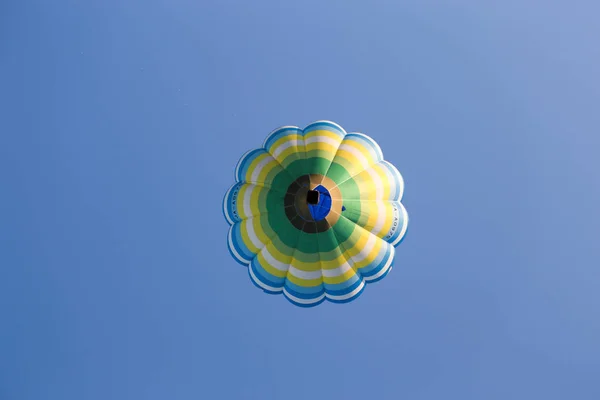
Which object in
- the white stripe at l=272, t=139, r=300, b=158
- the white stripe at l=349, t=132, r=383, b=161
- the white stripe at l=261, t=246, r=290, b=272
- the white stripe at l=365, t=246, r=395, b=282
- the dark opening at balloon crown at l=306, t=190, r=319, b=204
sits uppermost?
the white stripe at l=349, t=132, r=383, b=161

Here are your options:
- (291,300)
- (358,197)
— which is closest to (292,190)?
(358,197)

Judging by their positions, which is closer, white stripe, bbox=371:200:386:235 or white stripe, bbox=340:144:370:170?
white stripe, bbox=371:200:386:235

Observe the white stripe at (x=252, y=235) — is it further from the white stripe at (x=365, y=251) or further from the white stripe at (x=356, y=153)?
the white stripe at (x=356, y=153)

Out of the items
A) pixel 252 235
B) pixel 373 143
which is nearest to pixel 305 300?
pixel 252 235

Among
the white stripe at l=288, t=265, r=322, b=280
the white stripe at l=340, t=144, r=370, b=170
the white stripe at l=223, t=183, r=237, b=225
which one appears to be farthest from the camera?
the white stripe at l=223, t=183, r=237, b=225

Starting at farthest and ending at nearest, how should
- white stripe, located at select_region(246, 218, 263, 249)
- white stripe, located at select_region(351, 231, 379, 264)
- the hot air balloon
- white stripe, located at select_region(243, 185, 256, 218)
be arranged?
white stripe, located at select_region(243, 185, 256, 218) < white stripe, located at select_region(246, 218, 263, 249) < white stripe, located at select_region(351, 231, 379, 264) < the hot air balloon

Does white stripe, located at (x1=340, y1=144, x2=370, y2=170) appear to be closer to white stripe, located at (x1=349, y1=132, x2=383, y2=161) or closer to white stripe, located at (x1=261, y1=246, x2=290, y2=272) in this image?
white stripe, located at (x1=349, y1=132, x2=383, y2=161)

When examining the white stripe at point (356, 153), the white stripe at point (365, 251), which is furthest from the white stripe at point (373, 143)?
the white stripe at point (365, 251)

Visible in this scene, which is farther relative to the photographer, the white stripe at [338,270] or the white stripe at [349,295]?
the white stripe at [349,295]

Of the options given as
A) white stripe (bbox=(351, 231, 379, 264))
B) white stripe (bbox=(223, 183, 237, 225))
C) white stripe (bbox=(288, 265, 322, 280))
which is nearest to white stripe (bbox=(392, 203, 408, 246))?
white stripe (bbox=(351, 231, 379, 264))
